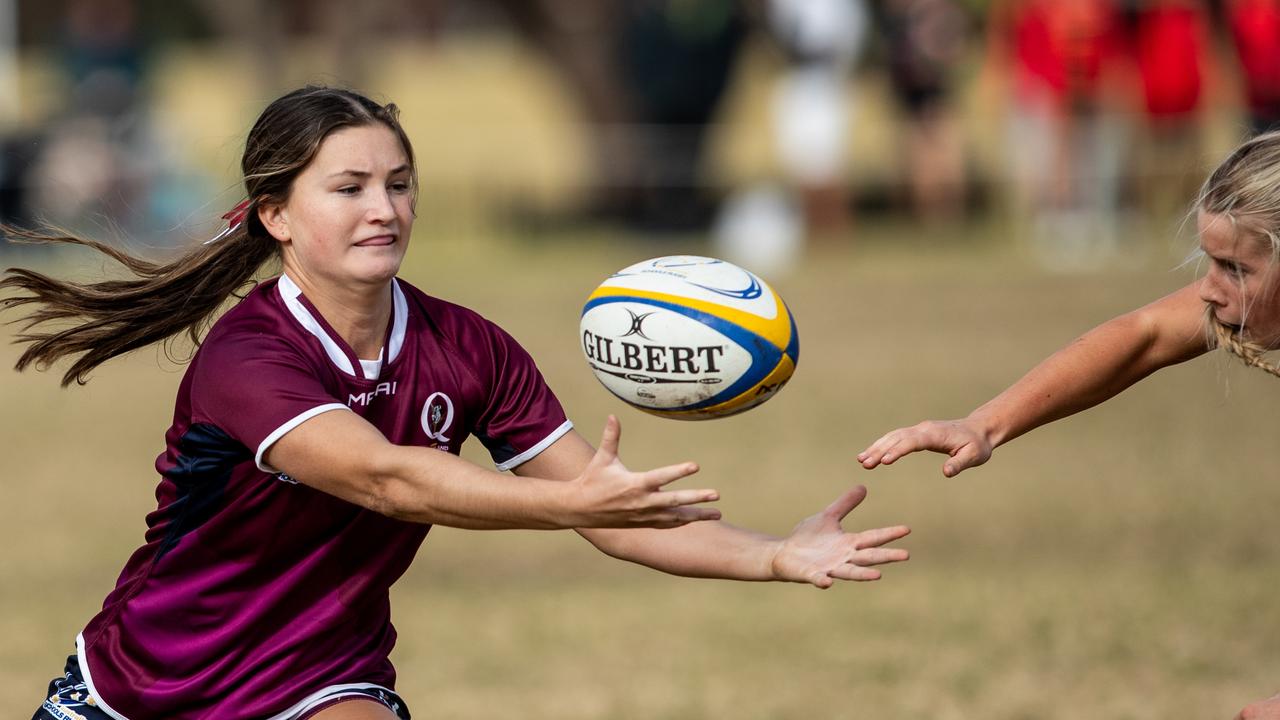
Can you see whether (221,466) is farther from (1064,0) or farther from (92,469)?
(1064,0)

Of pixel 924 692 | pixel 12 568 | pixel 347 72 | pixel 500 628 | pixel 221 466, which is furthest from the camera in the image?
pixel 347 72

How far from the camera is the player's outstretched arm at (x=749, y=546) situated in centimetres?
349

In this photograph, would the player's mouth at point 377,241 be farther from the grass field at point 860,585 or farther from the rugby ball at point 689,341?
the grass field at point 860,585

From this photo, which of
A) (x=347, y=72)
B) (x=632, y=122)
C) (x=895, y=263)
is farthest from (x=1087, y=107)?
(x=347, y=72)

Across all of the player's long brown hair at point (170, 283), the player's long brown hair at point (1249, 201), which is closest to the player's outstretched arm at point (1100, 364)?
the player's long brown hair at point (1249, 201)

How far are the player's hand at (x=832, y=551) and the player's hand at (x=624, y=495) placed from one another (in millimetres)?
452

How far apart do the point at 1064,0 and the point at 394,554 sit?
46.6ft

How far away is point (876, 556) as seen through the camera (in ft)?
11.3

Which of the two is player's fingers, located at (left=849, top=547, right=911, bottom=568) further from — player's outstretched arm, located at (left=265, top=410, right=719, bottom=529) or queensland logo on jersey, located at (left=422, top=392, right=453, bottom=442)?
queensland logo on jersey, located at (left=422, top=392, right=453, bottom=442)

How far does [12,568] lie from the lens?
7.63 m

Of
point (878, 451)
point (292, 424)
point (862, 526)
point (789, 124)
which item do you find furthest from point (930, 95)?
point (292, 424)

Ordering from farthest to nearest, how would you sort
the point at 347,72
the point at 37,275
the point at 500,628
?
the point at 347,72 → the point at 500,628 → the point at 37,275

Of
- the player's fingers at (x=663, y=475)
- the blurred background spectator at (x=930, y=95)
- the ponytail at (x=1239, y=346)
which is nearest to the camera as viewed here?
the player's fingers at (x=663, y=475)

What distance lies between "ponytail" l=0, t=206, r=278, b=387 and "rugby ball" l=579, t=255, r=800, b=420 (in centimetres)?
82
